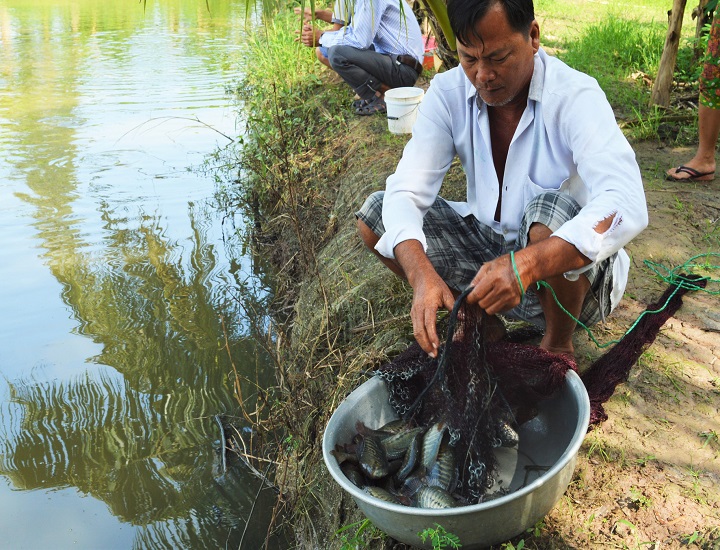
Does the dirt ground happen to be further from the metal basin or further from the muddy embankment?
the metal basin

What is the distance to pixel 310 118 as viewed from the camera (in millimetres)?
6398

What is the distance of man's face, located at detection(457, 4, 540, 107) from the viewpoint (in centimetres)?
221

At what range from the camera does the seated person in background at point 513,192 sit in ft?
6.77

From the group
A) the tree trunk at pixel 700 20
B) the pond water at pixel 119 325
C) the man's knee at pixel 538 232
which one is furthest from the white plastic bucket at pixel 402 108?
the man's knee at pixel 538 232

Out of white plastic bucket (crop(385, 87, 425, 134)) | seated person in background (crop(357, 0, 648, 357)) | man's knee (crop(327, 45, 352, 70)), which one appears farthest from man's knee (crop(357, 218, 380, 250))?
man's knee (crop(327, 45, 352, 70))

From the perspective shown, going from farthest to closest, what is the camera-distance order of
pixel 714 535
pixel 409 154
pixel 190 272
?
1. pixel 190 272
2. pixel 409 154
3. pixel 714 535

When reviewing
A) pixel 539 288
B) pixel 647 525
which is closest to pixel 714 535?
pixel 647 525

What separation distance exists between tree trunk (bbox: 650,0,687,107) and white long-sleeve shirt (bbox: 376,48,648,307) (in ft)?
10.3

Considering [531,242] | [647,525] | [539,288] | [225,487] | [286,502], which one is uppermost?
[531,242]

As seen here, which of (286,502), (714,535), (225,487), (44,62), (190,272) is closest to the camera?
(714,535)

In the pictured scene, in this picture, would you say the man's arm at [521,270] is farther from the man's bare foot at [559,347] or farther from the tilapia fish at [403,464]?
the man's bare foot at [559,347]

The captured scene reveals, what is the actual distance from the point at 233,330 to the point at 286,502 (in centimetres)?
174

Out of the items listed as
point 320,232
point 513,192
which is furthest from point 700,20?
point 513,192

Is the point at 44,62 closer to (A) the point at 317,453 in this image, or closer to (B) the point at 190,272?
(B) the point at 190,272
